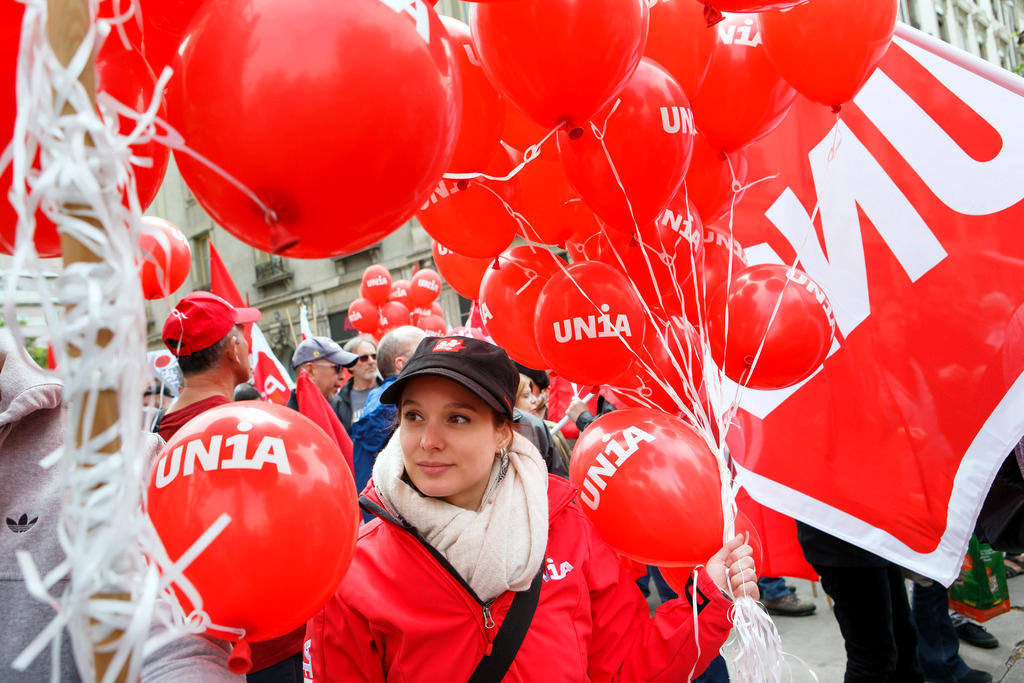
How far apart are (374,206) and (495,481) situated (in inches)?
43.1

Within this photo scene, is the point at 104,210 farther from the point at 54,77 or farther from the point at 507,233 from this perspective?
the point at 507,233

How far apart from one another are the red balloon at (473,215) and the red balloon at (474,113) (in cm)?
16

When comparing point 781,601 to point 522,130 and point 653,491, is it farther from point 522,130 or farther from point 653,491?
point 522,130

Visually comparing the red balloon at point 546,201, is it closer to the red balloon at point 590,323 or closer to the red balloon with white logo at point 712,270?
the red balloon at point 590,323

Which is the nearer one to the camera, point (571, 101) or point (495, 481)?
point (571, 101)

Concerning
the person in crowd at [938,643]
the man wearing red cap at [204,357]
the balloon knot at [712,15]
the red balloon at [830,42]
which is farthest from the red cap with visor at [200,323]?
the person in crowd at [938,643]

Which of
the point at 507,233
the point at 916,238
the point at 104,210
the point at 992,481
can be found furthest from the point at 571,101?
the point at 992,481

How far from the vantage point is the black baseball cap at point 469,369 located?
5.77 ft

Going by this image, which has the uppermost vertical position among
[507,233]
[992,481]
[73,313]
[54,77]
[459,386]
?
[54,77]

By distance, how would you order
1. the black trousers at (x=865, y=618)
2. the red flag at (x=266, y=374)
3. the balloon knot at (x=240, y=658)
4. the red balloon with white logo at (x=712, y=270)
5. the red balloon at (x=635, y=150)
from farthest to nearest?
the red flag at (x=266, y=374), the black trousers at (x=865, y=618), the red balloon with white logo at (x=712, y=270), the red balloon at (x=635, y=150), the balloon knot at (x=240, y=658)

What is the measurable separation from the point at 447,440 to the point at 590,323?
528 millimetres

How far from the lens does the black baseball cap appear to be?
176cm

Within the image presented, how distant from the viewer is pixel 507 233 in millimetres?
2217

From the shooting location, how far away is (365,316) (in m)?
8.72
